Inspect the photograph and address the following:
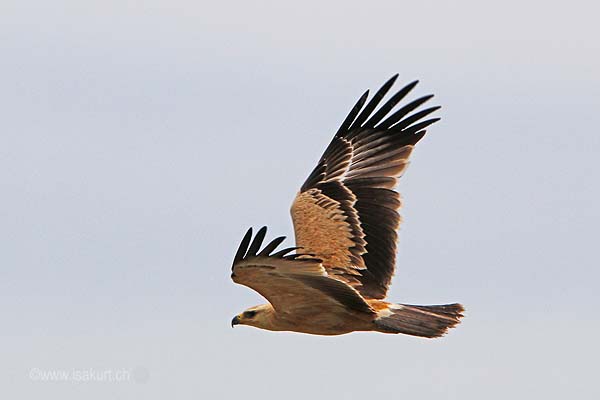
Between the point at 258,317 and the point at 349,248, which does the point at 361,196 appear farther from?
the point at 258,317

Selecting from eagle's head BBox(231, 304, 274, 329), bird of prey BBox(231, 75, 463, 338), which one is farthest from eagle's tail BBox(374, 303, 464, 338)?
eagle's head BBox(231, 304, 274, 329)

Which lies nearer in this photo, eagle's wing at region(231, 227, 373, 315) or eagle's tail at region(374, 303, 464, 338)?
eagle's wing at region(231, 227, 373, 315)

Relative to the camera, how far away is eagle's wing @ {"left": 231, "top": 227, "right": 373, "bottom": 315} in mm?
12531

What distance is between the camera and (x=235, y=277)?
1291 cm

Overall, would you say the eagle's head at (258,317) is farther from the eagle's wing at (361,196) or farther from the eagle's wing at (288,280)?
the eagle's wing at (361,196)

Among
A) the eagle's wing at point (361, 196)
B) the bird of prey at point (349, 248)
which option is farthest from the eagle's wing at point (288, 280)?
the eagle's wing at point (361, 196)

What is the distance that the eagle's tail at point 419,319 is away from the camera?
1487 cm

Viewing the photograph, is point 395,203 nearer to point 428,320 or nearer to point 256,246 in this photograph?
point 428,320

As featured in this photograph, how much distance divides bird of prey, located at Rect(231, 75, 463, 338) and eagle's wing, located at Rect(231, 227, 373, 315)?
0.04ft

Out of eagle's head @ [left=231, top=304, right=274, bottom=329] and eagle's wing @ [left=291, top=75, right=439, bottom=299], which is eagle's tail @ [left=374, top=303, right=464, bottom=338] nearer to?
eagle's wing @ [left=291, top=75, right=439, bottom=299]

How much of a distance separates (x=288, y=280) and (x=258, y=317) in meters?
1.85

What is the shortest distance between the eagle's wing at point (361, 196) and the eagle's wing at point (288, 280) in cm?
124

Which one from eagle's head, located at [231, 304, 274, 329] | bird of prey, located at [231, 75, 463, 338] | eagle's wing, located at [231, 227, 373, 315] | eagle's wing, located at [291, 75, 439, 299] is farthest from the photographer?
eagle's wing, located at [291, 75, 439, 299]

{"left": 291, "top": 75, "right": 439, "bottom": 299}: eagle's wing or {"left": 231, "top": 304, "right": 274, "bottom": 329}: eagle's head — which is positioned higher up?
{"left": 291, "top": 75, "right": 439, "bottom": 299}: eagle's wing
